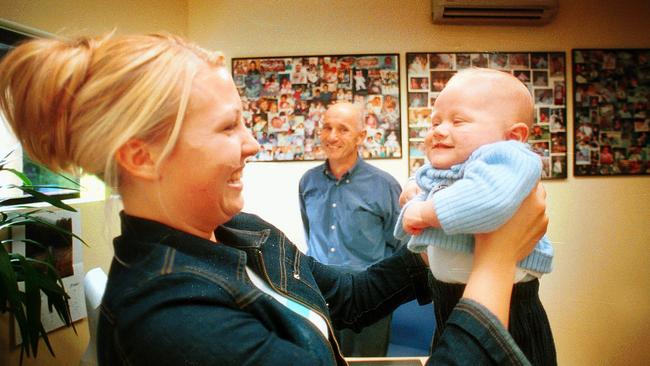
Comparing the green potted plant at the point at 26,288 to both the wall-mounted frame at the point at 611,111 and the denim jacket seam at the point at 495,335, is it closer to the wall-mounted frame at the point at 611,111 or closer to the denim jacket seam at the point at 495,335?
the denim jacket seam at the point at 495,335

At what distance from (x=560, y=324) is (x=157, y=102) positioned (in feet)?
11.8

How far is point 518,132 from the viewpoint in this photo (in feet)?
3.03

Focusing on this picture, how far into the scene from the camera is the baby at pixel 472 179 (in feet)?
2.47

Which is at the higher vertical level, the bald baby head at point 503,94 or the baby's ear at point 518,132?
the bald baby head at point 503,94

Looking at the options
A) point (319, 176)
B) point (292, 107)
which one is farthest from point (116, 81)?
point (292, 107)

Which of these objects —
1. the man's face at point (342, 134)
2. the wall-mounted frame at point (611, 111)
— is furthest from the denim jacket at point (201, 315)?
the wall-mounted frame at point (611, 111)

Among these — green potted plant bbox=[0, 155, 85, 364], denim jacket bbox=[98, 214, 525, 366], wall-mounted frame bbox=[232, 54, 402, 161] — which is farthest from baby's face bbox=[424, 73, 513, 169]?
wall-mounted frame bbox=[232, 54, 402, 161]

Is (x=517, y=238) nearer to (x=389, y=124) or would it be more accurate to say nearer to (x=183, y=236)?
(x=183, y=236)

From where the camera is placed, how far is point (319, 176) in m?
2.86

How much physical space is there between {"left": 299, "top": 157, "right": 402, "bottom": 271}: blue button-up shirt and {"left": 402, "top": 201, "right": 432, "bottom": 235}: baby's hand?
5.58 feet

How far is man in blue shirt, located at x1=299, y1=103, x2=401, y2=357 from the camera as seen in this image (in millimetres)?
2604

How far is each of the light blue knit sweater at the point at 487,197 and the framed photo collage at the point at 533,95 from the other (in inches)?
90.7

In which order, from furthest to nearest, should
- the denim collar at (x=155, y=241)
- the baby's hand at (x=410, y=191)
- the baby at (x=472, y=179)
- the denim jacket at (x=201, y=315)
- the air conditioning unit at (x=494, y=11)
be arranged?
the air conditioning unit at (x=494, y=11), the baby's hand at (x=410, y=191), the baby at (x=472, y=179), the denim collar at (x=155, y=241), the denim jacket at (x=201, y=315)

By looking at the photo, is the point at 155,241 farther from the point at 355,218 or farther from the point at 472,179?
the point at 355,218
